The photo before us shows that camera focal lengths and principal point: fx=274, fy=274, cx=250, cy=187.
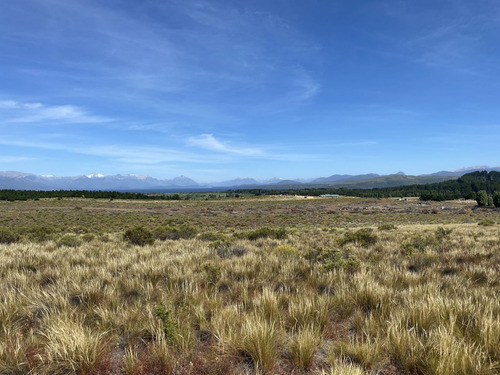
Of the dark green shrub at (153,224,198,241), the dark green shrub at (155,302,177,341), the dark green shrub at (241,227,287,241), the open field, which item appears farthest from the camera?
the dark green shrub at (153,224,198,241)

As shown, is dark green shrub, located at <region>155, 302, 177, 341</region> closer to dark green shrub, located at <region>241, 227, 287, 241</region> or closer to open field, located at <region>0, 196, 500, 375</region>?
open field, located at <region>0, 196, 500, 375</region>

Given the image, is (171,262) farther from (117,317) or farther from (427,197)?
(427,197)

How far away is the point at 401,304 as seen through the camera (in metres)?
4.58

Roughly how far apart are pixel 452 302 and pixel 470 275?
3011 mm

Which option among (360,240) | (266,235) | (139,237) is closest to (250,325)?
(360,240)

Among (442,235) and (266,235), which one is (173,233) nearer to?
(266,235)

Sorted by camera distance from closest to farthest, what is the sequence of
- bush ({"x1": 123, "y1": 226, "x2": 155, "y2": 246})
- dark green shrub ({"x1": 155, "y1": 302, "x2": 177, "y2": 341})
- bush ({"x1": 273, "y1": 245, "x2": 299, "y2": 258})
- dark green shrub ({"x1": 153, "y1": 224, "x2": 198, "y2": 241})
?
dark green shrub ({"x1": 155, "y1": 302, "x2": 177, "y2": 341}) → bush ({"x1": 273, "y1": 245, "x2": 299, "y2": 258}) → bush ({"x1": 123, "y1": 226, "x2": 155, "y2": 246}) → dark green shrub ({"x1": 153, "y1": 224, "x2": 198, "y2": 241})

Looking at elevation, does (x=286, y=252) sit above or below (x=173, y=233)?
above

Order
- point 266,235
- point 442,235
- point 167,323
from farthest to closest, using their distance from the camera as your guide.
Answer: point 442,235
point 266,235
point 167,323

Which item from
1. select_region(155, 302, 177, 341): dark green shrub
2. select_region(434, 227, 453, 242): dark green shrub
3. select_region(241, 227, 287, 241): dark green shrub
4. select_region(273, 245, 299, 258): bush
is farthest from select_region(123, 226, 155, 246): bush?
select_region(434, 227, 453, 242): dark green shrub

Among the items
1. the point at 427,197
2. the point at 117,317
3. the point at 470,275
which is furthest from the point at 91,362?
the point at 427,197

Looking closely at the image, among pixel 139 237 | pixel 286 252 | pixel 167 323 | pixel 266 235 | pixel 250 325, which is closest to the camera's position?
pixel 250 325

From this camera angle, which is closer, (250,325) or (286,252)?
(250,325)

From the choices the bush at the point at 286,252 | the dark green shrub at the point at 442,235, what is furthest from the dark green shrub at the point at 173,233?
the dark green shrub at the point at 442,235
